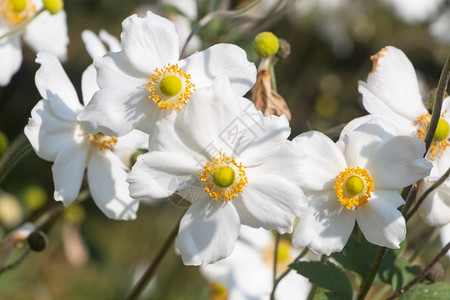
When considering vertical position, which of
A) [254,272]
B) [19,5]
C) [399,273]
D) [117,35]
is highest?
[19,5]

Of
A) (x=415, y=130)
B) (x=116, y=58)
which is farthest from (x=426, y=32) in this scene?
(x=116, y=58)

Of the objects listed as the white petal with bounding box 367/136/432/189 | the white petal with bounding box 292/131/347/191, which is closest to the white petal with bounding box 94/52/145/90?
the white petal with bounding box 292/131/347/191

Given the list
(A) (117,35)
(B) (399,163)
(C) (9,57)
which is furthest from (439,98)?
(A) (117,35)

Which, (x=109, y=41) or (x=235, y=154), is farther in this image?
(x=109, y=41)

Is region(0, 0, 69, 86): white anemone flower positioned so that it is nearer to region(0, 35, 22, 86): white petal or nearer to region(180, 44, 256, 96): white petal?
region(0, 35, 22, 86): white petal

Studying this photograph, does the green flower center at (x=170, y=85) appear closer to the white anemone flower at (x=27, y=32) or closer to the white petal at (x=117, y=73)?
the white petal at (x=117, y=73)

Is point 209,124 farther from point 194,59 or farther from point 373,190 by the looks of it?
point 373,190

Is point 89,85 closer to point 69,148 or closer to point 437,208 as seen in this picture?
point 69,148
